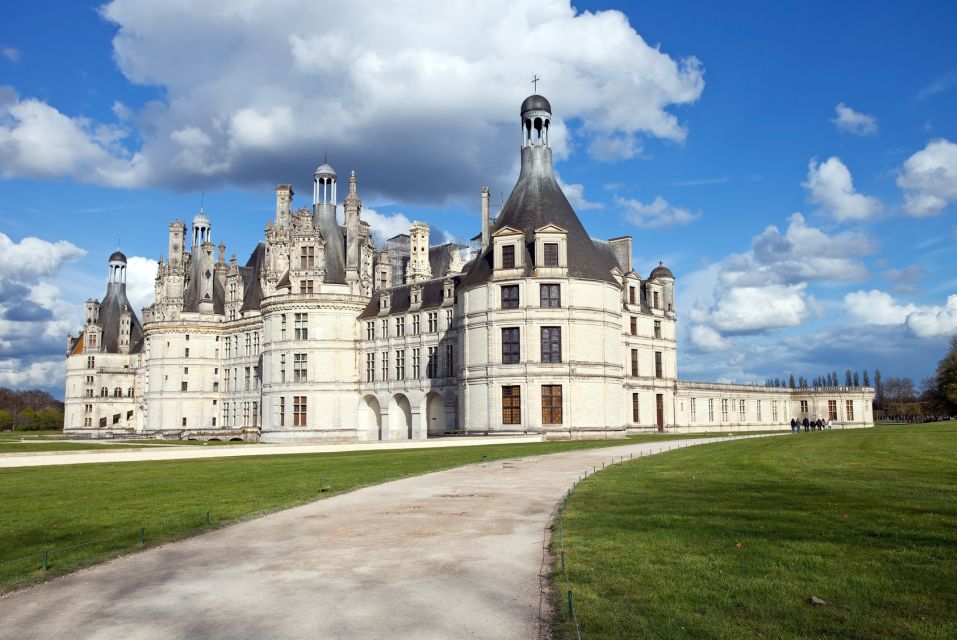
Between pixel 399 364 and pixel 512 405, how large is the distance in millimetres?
16230

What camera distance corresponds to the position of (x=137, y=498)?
18.4 m

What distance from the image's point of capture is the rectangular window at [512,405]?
5019 centimetres

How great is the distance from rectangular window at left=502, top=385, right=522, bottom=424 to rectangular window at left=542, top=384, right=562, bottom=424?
1.60 metres

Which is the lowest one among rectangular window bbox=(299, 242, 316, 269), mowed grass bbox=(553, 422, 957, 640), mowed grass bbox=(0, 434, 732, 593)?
mowed grass bbox=(0, 434, 732, 593)

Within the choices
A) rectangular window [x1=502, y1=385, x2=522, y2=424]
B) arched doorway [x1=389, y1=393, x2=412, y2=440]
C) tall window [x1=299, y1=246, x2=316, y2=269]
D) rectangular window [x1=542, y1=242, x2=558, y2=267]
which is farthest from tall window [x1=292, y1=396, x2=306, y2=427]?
rectangular window [x1=542, y1=242, x2=558, y2=267]

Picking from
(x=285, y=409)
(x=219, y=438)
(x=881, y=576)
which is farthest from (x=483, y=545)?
(x=219, y=438)

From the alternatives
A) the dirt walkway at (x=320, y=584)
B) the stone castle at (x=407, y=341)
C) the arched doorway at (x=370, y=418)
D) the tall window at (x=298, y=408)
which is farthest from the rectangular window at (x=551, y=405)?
the dirt walkway at (x=320, y=584)

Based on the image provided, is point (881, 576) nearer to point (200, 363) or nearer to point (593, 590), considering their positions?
point (593, 590)

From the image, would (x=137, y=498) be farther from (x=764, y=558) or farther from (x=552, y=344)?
(x=552, y=344)

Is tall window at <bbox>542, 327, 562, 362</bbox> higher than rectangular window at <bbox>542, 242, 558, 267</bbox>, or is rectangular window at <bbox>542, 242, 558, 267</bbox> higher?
rectangular window at <bbox>542, 242, 558, 267</bbox>

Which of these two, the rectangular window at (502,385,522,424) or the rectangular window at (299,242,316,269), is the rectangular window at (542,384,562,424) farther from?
the rectangular window at (299,242,316,269)

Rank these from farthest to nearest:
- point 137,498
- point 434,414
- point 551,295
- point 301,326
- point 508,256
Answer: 1. point 301,326
2. point 434,414
3. point 508,256
4. point 551,295
5. point 137,498

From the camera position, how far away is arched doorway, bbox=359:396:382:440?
6706 centimetres

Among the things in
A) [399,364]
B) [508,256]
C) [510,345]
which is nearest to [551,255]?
[508,256]
